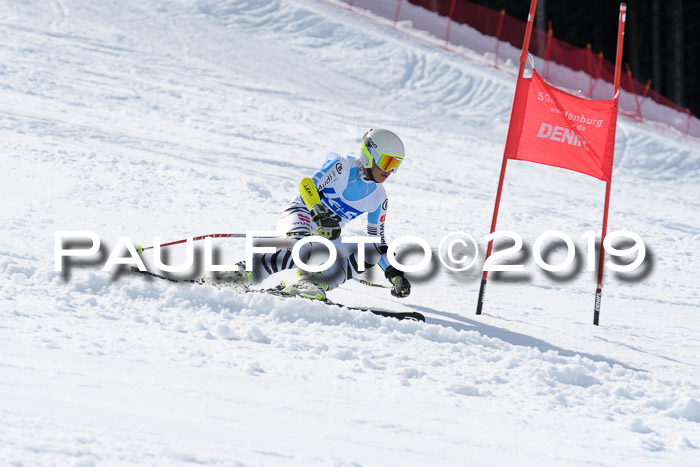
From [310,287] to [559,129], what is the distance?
7.74ft

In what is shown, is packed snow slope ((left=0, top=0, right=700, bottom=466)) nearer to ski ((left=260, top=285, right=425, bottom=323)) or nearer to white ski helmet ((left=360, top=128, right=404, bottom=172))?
ski ((left=260, top=285, right=425, bottom=323))

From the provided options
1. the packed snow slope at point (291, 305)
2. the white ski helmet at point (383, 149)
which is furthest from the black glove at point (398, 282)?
the white ski helmet at point (383, 149)

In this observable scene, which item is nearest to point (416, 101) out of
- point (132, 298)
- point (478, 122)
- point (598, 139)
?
point (478, 122)

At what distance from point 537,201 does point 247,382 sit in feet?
25.0

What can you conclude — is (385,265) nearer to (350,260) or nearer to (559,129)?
(350,260)

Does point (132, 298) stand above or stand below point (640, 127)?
below

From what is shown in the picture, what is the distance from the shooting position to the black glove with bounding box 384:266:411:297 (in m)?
5.48

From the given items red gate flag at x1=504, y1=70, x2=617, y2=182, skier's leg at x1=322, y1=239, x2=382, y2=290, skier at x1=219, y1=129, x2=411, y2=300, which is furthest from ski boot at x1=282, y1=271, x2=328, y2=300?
red gate flag at x1=504, y1=70, x2=617, y2=182

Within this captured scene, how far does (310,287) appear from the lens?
5.32 metres

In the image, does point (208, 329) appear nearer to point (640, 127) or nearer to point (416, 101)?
point (416, 101)

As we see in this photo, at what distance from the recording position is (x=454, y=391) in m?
4.14

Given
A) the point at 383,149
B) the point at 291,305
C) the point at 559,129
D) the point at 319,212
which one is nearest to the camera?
the point at 291,305

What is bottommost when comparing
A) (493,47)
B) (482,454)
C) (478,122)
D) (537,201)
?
(482,454)

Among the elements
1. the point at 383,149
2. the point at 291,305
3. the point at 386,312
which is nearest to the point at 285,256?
the point at 291,305
